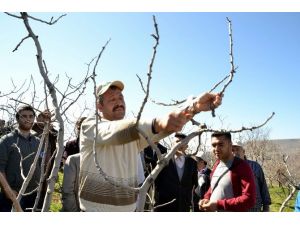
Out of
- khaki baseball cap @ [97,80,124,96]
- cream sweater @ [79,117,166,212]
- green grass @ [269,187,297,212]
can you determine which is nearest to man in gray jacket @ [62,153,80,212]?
cream sweater @ [79,117,166,212]

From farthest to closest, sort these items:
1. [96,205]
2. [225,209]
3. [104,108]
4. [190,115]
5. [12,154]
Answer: [12,154]
[225,209]
[104,108]
[96,205]
[190,115]

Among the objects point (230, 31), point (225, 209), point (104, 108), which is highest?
point (230, 31)

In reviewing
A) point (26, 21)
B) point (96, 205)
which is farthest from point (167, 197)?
point (26, 21)

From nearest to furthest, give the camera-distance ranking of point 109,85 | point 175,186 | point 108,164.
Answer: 1. point 108,164
2. point 109,85
3. point 175,186

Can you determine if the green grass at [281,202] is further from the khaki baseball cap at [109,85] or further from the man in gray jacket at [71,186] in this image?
the man in gray jacket at [71,186]

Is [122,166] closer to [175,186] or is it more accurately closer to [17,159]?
[175,186]

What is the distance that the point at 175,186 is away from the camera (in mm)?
4582

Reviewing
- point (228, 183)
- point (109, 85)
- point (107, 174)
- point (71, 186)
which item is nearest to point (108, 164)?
point (107, 174)

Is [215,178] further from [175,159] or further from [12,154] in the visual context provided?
[12,154]

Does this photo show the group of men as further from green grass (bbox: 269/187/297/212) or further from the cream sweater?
green grass (bbox: 269/187/297/212)

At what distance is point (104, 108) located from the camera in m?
2.44

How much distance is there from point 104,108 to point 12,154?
2.50 metres

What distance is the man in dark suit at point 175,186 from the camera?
455cm

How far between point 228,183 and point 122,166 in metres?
2.08
